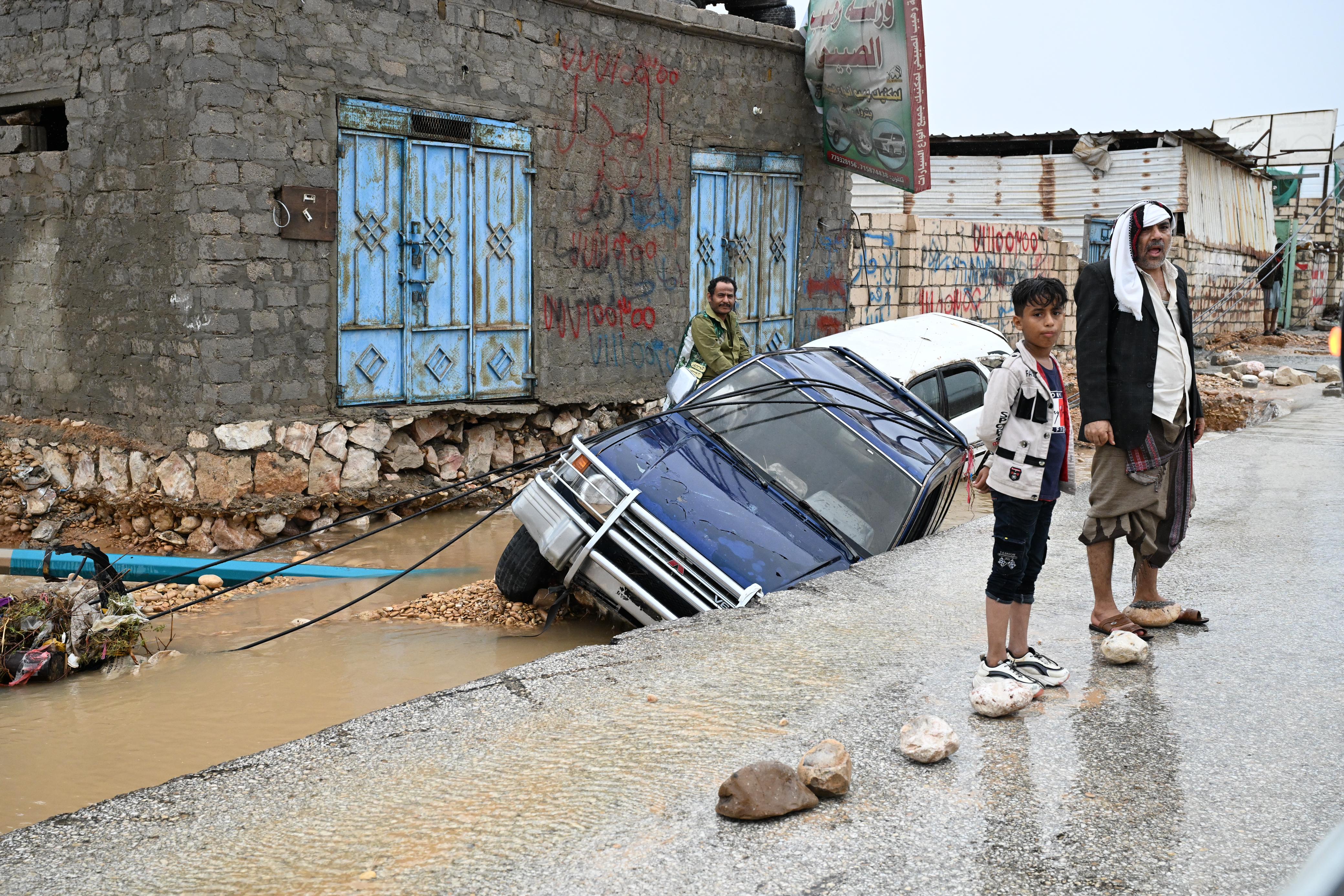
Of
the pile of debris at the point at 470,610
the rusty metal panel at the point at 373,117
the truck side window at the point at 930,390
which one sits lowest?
the pile of debris at the point at 470,610

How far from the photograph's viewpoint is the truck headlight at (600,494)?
17.9 ft

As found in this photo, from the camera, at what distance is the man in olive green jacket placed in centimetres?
813

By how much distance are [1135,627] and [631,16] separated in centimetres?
770

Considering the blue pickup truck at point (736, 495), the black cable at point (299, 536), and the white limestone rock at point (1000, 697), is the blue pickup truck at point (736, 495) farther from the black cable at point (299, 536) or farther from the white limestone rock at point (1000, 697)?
the white limestone rock at point (1000, 697)

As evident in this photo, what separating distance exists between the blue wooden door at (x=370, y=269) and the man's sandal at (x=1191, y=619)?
20.2 feet

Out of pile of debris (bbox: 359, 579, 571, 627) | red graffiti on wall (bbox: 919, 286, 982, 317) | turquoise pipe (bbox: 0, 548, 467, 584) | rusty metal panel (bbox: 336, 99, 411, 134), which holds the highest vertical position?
rusty metal panel (bbox: 336, 99, 411, 134)

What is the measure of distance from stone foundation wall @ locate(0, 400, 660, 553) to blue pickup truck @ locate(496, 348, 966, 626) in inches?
103

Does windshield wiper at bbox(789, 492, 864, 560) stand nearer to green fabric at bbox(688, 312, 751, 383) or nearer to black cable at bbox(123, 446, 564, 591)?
black cable at bbox(123, 446, 564, 591)

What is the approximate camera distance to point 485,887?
2680mm

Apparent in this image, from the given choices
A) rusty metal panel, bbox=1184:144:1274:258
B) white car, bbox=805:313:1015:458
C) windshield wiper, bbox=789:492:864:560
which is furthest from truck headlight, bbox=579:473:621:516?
rusty metal panel, bbox=1184:144:1274:258

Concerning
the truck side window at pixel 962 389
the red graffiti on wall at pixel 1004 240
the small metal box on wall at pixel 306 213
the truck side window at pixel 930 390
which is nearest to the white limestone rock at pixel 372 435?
the small metal box on wall at pixel 306 213

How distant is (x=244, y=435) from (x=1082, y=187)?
18.5 metres

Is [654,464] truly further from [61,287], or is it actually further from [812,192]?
[812,192]

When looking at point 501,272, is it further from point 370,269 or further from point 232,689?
point 232,689
